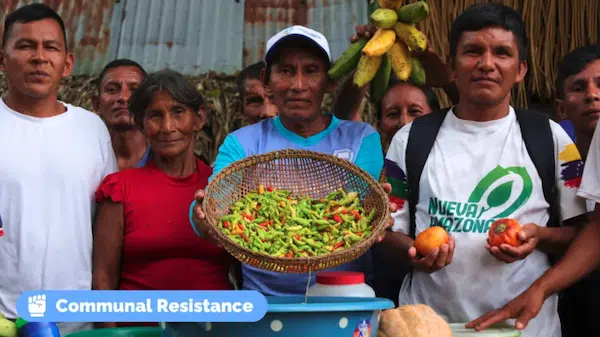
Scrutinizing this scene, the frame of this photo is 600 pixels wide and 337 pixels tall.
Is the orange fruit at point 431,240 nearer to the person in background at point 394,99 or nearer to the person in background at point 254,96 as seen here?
the person in background at point 394,99

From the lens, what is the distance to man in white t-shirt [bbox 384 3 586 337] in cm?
287

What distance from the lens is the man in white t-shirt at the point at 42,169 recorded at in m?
3.12

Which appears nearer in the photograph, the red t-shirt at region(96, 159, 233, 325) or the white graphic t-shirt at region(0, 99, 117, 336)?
the white graphic t-shirt at region(0, 99, 117, 336)

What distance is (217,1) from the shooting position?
5.54 m

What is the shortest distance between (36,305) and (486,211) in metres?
1.63

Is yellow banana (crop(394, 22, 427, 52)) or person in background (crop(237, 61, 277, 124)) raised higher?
yellow banana (crop(394, 22, 427, 52))

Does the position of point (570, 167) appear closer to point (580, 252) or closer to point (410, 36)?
point (580, 252)

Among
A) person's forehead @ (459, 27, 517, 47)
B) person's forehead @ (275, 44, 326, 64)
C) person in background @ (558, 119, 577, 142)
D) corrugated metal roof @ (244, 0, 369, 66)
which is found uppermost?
corrugated metal roof @ (244, 0, 369, 66)

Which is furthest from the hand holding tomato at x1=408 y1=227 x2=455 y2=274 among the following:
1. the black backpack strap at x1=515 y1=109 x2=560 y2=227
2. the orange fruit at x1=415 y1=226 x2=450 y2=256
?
the black backpack strap at x1=515 y1=109 x2=560 y2=227

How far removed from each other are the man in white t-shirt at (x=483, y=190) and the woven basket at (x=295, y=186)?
21 cm

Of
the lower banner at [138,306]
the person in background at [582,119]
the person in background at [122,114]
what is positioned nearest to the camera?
the lower banner at [138,306]

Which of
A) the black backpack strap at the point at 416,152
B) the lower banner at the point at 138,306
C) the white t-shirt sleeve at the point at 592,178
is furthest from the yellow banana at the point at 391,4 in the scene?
the lower banner at the point at 138,306

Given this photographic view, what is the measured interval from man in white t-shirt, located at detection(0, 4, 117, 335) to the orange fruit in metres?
1.39

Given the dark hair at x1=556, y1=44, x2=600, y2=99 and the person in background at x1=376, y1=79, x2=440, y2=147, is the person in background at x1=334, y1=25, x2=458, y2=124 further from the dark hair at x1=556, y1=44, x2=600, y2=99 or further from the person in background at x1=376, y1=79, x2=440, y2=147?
A: the dark hair at x1=556, y1=44, x2=600, y2=99
